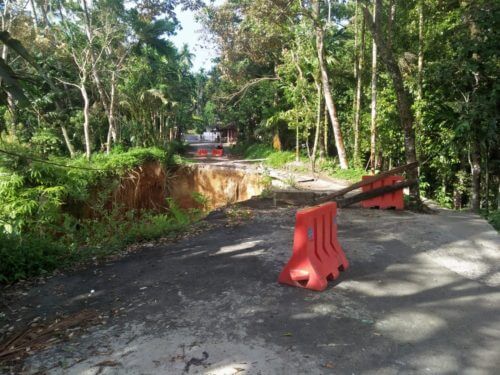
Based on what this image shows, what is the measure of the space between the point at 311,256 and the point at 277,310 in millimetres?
798

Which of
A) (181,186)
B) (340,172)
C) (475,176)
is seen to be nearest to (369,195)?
(475,176)

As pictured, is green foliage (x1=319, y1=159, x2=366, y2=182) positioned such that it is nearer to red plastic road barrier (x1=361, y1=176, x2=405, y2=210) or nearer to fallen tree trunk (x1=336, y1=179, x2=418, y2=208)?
red plastic road barrier (x1=361, y1=176, x2=405, y2=210)

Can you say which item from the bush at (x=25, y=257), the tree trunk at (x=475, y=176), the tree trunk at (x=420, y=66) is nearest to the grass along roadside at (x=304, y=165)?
the tree trunk at (x=420, y=66)

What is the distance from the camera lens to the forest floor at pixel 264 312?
2926 mm

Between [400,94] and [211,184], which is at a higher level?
[400,94]

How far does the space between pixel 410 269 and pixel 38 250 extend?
4847mm

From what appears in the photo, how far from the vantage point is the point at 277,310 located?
3.72 meters

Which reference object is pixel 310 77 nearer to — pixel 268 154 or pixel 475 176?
pixel 268 154

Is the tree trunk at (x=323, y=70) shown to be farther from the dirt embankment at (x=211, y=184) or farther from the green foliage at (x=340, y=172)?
the dirt embankment at (x=211, y=184)

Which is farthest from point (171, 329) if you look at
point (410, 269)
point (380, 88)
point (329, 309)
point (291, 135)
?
point (291, 135)

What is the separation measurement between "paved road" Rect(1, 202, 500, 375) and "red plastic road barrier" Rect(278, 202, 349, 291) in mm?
125

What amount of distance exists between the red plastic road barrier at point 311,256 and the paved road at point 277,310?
13 centimetres

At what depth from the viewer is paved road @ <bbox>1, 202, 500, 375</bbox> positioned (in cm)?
292

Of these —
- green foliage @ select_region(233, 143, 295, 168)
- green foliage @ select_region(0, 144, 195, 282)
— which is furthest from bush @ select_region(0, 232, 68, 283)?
green foliage @ select_region(233, 143, 295, 168)
